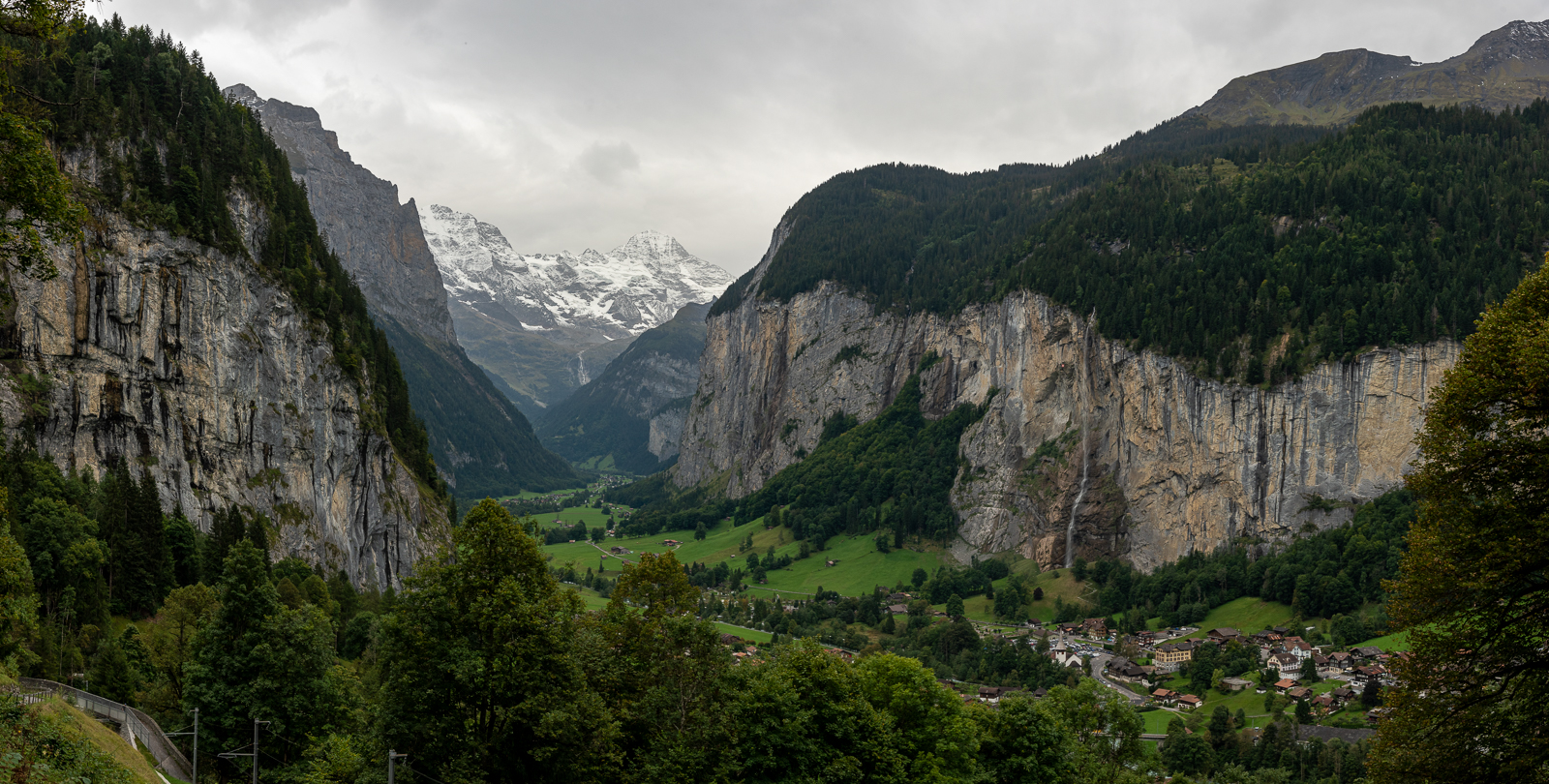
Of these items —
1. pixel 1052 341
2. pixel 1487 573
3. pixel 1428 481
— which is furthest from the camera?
pixel 1052 341

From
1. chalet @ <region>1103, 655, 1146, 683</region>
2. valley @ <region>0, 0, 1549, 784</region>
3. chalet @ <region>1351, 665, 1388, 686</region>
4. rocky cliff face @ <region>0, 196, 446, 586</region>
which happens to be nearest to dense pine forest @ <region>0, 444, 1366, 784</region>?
valley @ <region>0, 0, 1549, 784</region>

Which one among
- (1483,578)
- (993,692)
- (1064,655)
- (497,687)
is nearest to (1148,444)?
(1064,655)

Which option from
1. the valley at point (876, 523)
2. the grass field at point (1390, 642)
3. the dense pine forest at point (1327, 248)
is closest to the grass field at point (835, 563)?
the valley at point (876, 523)

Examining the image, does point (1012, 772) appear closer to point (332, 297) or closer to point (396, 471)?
point (396, 471)

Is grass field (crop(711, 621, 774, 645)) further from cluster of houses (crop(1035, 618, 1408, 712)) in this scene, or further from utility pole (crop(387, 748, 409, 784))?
utility pole (crop(387, 748, 409, 784))

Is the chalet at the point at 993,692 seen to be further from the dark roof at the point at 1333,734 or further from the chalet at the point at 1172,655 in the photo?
the dark roof at the point at 1333,734

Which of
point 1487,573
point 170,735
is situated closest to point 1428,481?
point 1487,573

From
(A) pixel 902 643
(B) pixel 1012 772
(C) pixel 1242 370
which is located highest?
(C) pixel 1242 370
